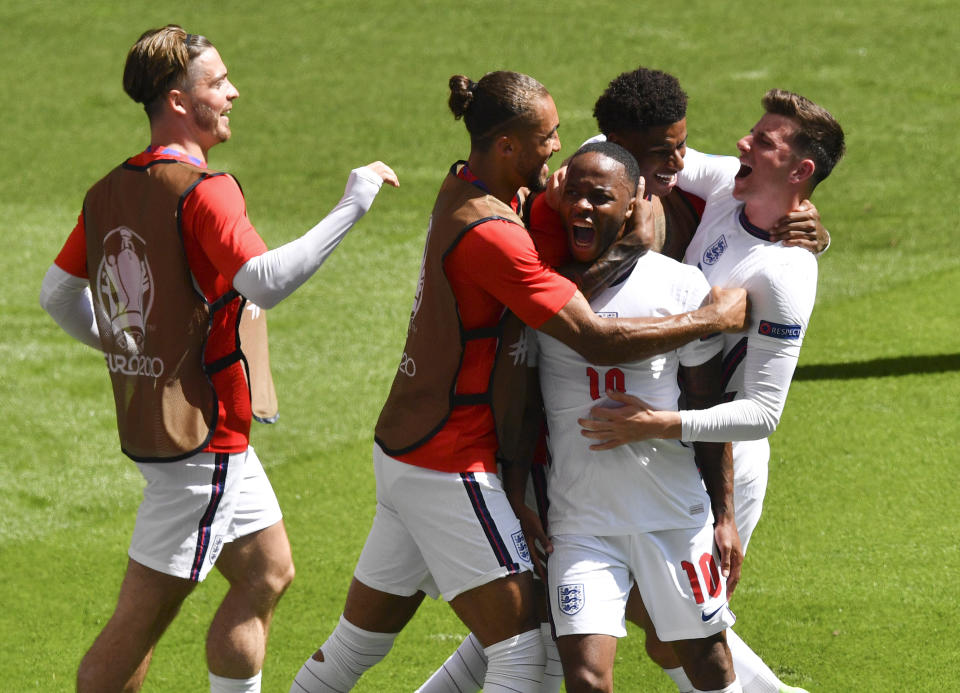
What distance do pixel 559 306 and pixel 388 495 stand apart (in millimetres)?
813

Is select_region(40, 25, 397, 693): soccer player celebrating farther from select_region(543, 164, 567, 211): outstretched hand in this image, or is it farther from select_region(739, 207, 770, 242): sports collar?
select_region(739, 207, 770, 242): sports collar

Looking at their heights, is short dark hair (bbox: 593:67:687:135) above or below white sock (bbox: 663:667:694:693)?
above

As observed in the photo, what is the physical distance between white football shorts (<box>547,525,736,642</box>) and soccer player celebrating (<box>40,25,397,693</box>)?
42.3 inches

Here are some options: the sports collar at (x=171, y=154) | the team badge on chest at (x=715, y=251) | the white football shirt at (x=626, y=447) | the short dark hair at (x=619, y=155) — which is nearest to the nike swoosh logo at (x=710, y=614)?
the white football shirt at (x=626, y=447)

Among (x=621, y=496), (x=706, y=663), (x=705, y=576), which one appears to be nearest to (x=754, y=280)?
(x=621, y=496)

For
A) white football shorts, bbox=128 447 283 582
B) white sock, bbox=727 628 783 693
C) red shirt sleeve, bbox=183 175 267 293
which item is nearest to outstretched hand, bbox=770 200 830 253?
white sock, bbox=727 628 783 693

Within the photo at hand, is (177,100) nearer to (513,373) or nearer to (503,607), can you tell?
(513,373)

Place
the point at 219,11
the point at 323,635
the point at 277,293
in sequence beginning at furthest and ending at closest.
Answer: the point at 219,11 < the point at 323,635 < the point at 277,293

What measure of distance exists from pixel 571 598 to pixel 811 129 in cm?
159

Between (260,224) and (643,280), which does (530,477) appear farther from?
(260,224)

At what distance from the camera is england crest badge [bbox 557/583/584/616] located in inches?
137

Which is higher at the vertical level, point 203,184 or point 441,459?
point 203,184

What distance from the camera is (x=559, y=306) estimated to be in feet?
11.1

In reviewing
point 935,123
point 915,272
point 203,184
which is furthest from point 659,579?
point 935,123
